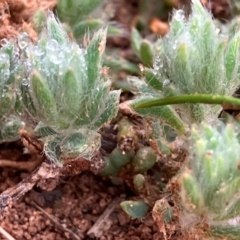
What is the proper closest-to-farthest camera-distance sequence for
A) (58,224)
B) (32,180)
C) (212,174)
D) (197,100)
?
(212,174)
(197,100)
(32,180)
(58,224)

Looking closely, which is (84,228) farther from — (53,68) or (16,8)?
(16,8)

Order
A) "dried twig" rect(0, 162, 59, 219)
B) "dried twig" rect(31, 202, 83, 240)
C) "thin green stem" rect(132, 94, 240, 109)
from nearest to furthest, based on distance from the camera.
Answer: "thin green stem" rect(132, 94, 240, 109) < "dried twig" rect(0, 162, 59, 219) < "dried twig" rect(31, 202, 83, 240)

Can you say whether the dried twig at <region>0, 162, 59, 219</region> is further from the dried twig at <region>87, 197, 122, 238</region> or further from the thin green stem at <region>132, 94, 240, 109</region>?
the thin green stem at <region>132, 94, 240, 109</region>

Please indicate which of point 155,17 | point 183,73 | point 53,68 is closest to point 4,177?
point 53,68

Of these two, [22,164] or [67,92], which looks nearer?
[67,92]

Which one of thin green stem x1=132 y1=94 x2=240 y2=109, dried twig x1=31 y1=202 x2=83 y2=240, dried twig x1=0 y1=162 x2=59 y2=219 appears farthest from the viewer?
dried twig x1=31 y1=202 x2=83 y2=240

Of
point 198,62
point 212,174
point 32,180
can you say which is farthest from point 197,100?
point 32,180

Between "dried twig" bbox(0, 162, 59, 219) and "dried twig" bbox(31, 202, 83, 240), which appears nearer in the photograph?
"dried twig" bbox(0, 162, 59, 219)

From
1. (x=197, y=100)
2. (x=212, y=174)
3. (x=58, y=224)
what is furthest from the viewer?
(x=58, y=224)

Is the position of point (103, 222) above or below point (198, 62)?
below

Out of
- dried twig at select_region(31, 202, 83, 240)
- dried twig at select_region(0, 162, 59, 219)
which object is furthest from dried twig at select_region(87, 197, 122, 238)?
dried twig at select_region(0, 162, 59, 219)

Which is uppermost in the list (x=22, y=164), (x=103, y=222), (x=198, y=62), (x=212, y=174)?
(x=198, y=62)

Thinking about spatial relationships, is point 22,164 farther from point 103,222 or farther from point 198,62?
point 198,62
